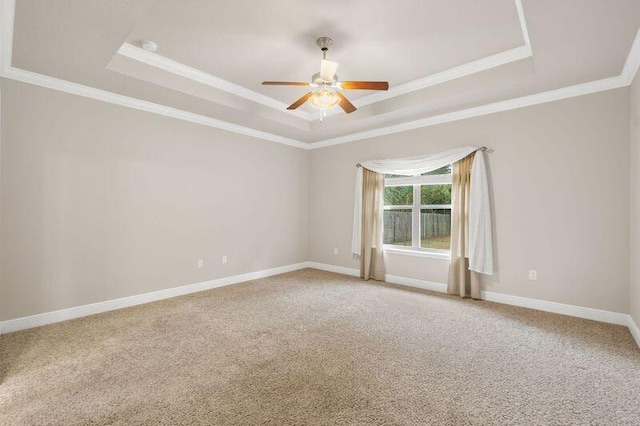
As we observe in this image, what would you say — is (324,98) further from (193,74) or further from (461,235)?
(461,235)

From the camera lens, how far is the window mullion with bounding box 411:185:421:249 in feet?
16.2

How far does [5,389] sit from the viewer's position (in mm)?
2027

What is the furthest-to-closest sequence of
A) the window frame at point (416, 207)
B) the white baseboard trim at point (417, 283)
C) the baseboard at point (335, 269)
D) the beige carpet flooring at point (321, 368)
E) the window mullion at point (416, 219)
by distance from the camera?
the baseboard at point (335, 269) → the window mullion at point (416, 219) → the window frame at point (416, 207) → the white baseboard trim at point (417, 283) → the beige carpet flooring at point (321, 368)

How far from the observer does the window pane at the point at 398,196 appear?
506 cm

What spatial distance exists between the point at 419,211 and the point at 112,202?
444 cm

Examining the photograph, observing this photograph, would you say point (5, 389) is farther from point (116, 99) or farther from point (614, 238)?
point (614, 238)

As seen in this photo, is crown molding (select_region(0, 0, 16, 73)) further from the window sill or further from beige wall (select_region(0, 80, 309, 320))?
the window sill

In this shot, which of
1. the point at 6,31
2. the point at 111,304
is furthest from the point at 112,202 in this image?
the point at 6,31

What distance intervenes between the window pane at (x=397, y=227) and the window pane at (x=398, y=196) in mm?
139

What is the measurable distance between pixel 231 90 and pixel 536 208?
430 cm

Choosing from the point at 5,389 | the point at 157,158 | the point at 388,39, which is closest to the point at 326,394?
the point at 5,389

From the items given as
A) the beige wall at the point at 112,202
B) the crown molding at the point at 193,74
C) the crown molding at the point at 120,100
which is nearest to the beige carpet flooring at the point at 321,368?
the beige wall at the point at 112,202

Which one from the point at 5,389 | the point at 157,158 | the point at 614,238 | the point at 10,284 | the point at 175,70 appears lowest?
the point at 5,389

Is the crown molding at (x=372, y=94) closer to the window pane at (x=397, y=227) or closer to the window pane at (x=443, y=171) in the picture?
the window pane at (x=443, y=171)
